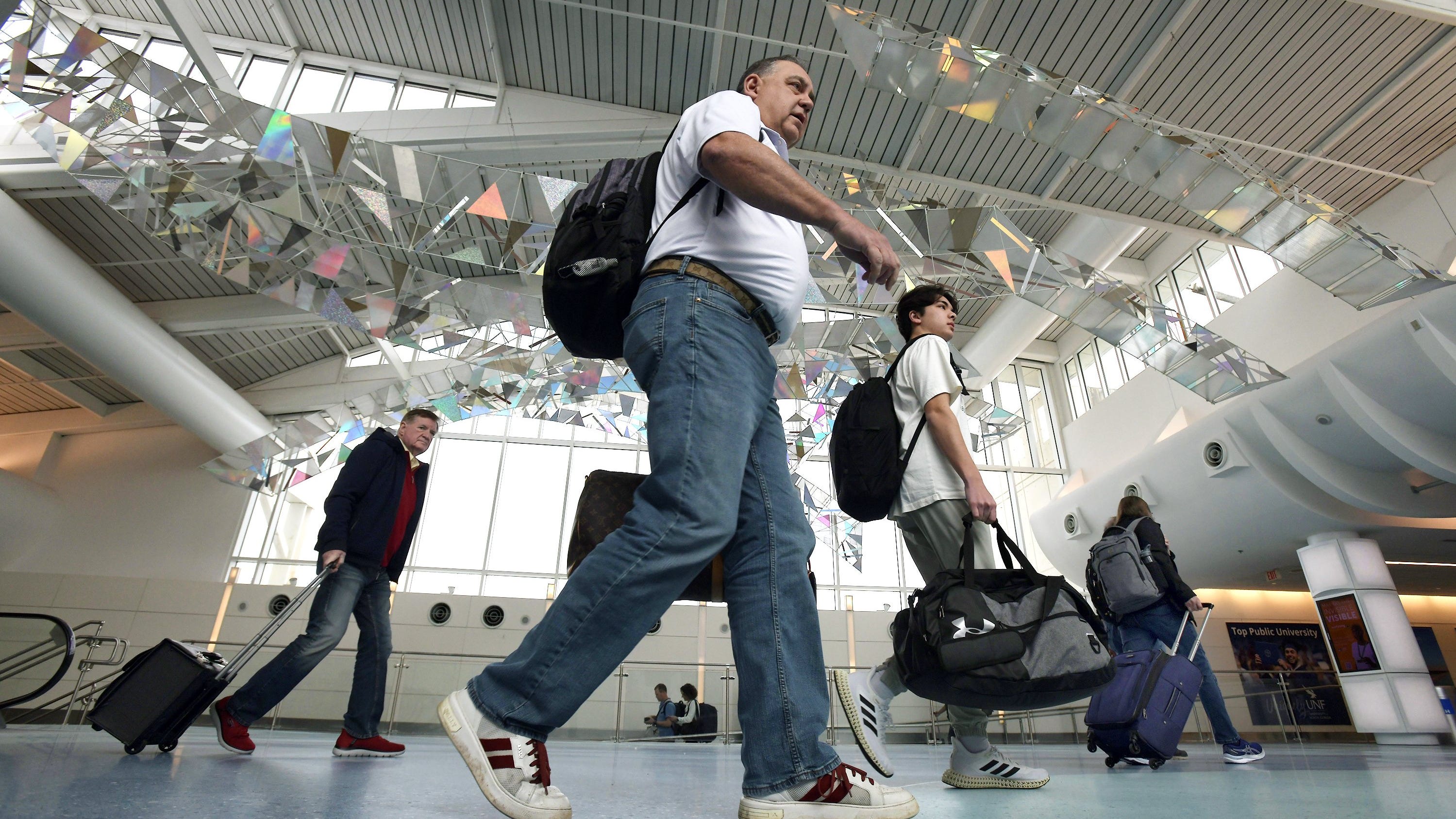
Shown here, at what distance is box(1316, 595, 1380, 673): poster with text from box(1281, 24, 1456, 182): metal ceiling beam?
5.95 metres

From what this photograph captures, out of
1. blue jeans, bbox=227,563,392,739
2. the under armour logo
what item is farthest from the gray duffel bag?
blue jeans, bbox=227,563,392,739

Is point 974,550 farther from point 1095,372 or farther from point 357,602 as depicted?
point 1095,372

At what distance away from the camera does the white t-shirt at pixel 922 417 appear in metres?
2.43

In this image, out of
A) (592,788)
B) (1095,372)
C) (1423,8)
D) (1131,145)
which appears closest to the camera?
(592,788)

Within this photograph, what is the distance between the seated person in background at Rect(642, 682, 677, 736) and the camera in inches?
300

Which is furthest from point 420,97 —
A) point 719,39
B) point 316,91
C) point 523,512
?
point 523,512

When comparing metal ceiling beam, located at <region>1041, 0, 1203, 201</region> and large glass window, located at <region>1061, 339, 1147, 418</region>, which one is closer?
metal ceiling beam, located at <region>1041, 0, 1203, 201</region>

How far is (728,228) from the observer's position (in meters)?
1.52

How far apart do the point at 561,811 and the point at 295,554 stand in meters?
18.3

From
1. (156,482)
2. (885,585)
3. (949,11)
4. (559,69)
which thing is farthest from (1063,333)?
(156,482)

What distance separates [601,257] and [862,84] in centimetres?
735

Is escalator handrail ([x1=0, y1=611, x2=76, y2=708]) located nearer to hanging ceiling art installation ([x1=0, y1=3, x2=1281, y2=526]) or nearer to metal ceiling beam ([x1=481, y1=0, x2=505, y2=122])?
hanging ceiling art installation ([x1=0, y1=3, x2=1281, y2=526])

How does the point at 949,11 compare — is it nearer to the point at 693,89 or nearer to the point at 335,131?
the point at 693,89

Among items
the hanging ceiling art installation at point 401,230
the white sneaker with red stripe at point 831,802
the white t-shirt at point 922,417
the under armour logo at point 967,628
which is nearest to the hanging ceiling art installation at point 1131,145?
the hanging ceiling art installation at point 401,230
